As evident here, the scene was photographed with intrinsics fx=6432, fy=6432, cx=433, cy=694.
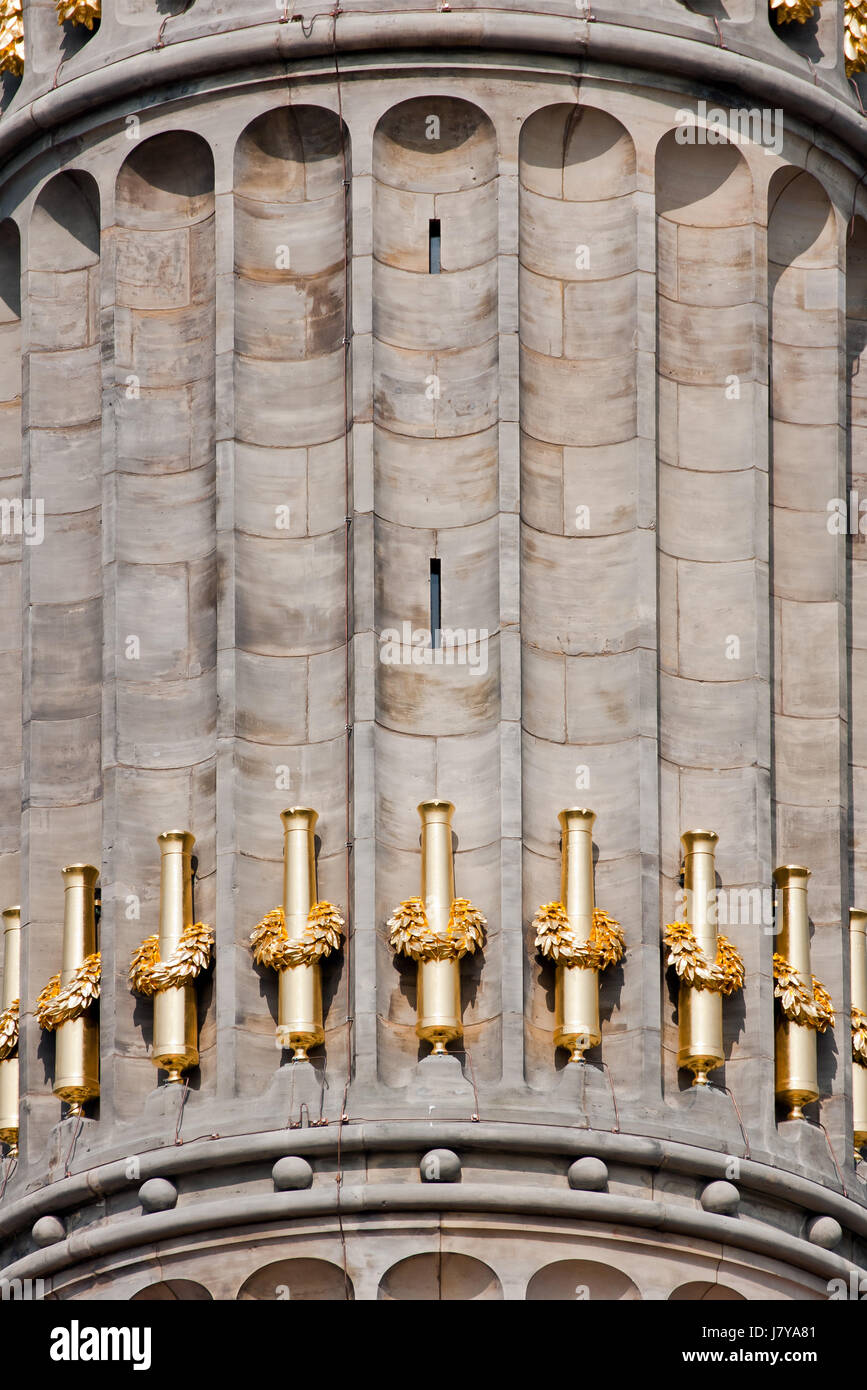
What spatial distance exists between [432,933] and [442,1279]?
11.3 ft

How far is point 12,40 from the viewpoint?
221ft

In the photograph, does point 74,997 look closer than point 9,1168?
Yes

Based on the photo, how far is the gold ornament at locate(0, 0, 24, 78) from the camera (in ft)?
221

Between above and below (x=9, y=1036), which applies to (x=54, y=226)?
above

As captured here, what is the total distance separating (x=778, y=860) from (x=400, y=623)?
450 centimetres

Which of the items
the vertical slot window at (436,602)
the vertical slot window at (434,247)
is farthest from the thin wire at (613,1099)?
the vertical slot window at (434,247)

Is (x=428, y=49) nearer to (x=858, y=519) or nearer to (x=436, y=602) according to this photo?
(x=436, y=602)

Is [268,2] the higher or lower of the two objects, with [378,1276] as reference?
higher

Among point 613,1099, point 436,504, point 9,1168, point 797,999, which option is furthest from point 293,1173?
point 436,504

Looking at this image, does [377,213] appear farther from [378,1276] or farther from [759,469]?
[378,1276]

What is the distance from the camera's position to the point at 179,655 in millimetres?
64062
